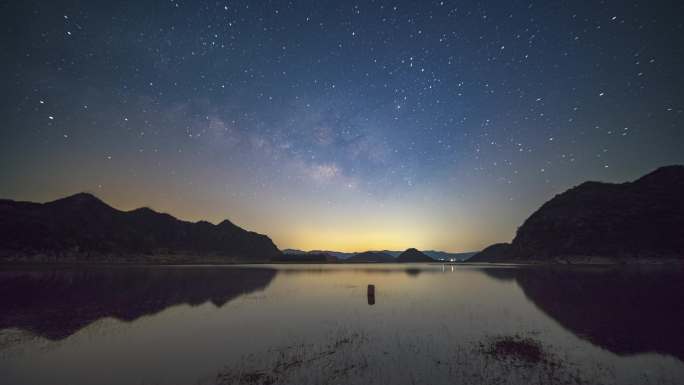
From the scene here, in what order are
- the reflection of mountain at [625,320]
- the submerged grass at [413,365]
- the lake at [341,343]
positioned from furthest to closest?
the reflection of mountain at [625,320]
the lake at [341,343]
the submerged grass at [413,365]

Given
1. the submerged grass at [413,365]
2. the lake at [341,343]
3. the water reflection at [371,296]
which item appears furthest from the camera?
the water reflection at [371,296]

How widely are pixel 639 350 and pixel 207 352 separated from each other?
72.1ft

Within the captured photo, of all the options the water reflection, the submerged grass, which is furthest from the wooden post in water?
the submerged grass

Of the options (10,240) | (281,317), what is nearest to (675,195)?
(281,317)

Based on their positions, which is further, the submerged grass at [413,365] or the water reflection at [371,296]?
the water reflection at [371,296]

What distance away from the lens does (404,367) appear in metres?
12.8

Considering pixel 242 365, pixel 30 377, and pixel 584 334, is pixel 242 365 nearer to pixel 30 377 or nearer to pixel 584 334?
pixel 30 377

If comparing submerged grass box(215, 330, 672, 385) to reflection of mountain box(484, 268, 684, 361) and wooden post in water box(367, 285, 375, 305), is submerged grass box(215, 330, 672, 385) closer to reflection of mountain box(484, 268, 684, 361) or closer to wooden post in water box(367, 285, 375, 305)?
reflection of mountain box(484, 268, 684, 361)

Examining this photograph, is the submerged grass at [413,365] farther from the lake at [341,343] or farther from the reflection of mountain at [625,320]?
the reflection of mountain at [625,320]

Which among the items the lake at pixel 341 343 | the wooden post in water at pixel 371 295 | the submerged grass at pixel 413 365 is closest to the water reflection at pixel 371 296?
the wooden post in water at pixel 371 295

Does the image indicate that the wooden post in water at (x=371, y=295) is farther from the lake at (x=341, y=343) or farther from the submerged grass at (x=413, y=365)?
the submerged grass at (x=413, y=365)

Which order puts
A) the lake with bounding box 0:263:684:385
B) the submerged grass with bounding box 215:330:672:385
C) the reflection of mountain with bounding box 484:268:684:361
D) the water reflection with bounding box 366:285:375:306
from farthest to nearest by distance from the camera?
the water reflection with bounding box 366:285:375:306, the reflection of mountain with bounding box 484:268:684:361, the lake with bounding box 0:263:684:385, the submerged grass with bounding box 215:330:672:385

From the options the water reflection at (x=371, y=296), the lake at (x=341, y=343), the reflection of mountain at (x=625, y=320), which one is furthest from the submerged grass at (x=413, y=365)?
the water reflection at (x=371, y=296)

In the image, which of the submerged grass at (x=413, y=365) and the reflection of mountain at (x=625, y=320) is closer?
the submerged grass at (x=413, y=365)
